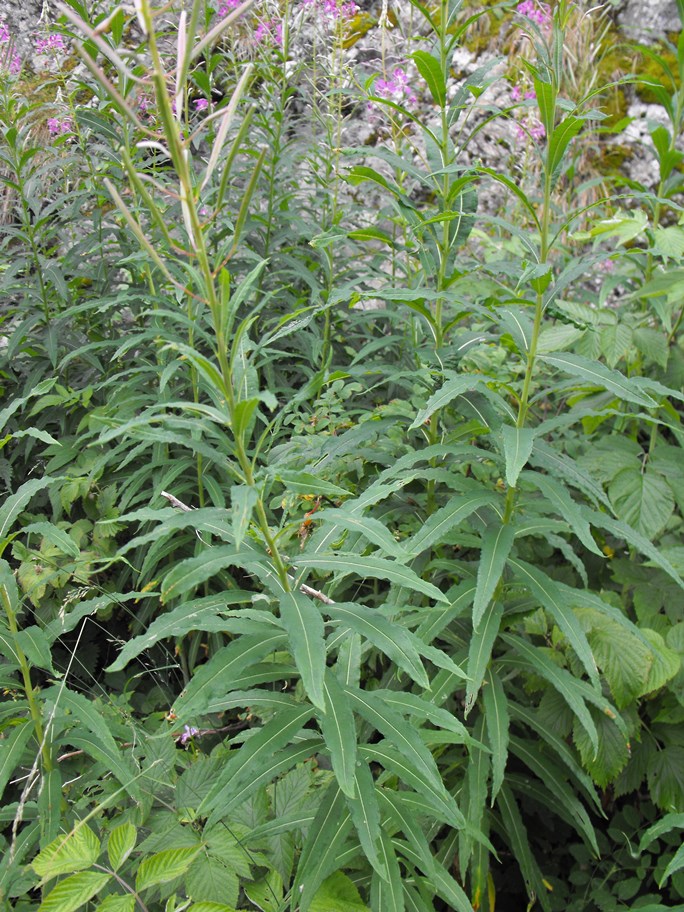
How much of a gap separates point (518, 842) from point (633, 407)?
4.71 feet

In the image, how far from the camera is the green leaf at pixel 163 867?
1.17 meters

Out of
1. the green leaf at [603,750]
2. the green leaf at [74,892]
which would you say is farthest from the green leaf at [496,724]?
the green leaf at [74,892]

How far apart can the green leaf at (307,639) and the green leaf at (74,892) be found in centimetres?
52

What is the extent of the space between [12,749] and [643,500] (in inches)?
71.5

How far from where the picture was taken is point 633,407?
2453mm

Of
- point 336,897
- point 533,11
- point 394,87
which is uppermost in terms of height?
point 533,11

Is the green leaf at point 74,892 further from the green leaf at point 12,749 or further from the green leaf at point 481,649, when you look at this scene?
the green leaf at point 481,649

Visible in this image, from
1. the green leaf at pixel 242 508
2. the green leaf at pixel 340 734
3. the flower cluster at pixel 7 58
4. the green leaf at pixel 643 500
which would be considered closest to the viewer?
the green leaf at pixel 242 508

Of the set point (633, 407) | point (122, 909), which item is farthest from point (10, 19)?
point (122, 909)

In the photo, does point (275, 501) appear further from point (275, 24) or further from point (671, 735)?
point (275, 24)

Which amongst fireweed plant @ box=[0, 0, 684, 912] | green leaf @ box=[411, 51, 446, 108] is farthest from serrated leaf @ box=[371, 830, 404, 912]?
green leaf @ box=[411, 51, 446, 108]

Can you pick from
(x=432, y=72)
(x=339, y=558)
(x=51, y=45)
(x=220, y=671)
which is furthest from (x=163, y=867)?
(x=51, y=45)

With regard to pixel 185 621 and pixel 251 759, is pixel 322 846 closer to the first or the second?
pixel 251 759

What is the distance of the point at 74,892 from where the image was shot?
1.21m
